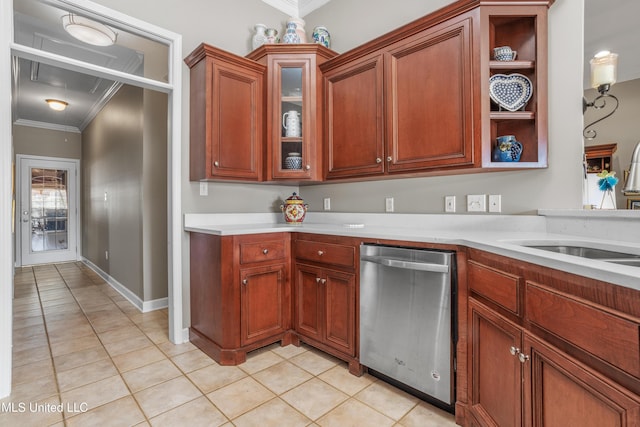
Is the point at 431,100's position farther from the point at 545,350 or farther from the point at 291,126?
the point at 545,350

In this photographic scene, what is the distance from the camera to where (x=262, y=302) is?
2223 millimetres

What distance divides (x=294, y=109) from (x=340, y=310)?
1623mm

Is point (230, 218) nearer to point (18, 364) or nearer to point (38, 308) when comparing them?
point (18, 364)

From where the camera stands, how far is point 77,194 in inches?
247

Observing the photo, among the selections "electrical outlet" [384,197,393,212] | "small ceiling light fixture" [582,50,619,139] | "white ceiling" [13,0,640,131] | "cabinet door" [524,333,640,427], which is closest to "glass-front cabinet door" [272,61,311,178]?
"electrical outlet" [384,197,393,212]

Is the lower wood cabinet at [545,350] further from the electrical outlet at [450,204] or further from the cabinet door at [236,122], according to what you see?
the cabinet door at [236,122]

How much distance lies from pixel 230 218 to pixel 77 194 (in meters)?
5.46

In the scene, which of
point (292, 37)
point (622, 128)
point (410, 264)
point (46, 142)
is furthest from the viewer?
point (46, 142)

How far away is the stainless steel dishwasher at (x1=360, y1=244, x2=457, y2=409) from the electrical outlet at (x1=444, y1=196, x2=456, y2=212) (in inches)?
25.8

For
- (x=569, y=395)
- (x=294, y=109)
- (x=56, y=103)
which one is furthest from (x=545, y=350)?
(x=56, y=103)

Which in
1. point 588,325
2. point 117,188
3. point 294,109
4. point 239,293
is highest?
point 294,109

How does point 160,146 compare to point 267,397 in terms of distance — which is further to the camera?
point 160,146

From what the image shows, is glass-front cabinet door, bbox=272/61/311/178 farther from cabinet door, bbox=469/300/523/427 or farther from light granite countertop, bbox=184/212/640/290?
cabinet door, bbox=469/300/523/427

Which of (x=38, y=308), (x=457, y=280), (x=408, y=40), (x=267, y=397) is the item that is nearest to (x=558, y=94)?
(x=408, y=40)
